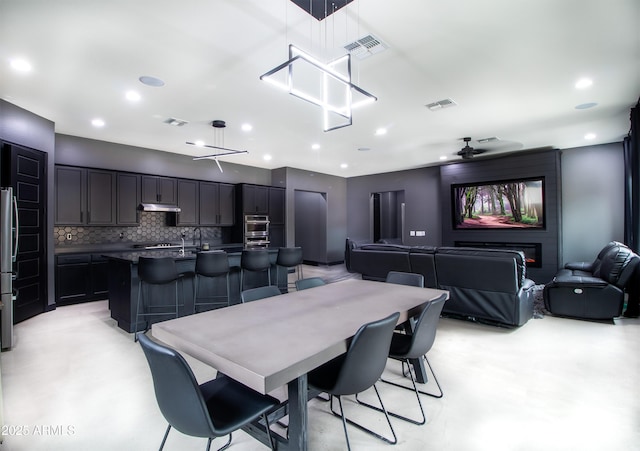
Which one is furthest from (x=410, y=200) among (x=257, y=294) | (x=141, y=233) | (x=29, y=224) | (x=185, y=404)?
(x=185, y=404)

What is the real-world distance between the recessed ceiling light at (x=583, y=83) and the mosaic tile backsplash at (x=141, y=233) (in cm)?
697

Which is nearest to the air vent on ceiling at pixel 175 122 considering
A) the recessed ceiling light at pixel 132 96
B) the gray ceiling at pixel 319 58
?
the gray ceiling at pixel 319 58

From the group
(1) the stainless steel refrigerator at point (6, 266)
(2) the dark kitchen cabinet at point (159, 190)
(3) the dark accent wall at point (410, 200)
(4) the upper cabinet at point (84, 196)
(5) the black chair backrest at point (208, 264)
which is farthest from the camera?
(3) the dark accent wall at point (410, 200)

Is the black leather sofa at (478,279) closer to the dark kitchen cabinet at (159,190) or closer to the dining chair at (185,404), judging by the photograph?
the dining chair at (185,404)

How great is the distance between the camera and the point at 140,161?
6496mm

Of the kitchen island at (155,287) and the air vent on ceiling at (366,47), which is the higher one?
the air vent on ceiling at (366,47)

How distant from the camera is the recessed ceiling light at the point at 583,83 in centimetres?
362

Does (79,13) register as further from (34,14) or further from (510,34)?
(510,34)

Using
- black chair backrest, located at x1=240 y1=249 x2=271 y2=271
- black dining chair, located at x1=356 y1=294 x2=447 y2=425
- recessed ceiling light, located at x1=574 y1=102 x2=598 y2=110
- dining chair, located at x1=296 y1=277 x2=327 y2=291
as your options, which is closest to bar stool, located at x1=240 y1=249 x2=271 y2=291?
black chair backrest, located at x1=240 y1=249 x2=271 y2=271

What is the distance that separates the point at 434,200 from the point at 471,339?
18.0 feet

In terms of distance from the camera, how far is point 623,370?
2924 mm

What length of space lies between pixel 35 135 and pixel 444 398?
6.01 meters

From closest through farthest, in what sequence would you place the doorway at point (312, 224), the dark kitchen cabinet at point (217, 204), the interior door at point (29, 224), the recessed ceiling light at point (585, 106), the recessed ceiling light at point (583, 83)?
the recessed ceiling light at point (583, 83)
the interior door at point (29, 224)
the recessed ceiling light at point (585, 106)
the dark kitchen cabinet at point (217, 204)
the doorway at point (312, 224)

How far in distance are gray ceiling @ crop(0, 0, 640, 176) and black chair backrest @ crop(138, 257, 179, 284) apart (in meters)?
1.98
